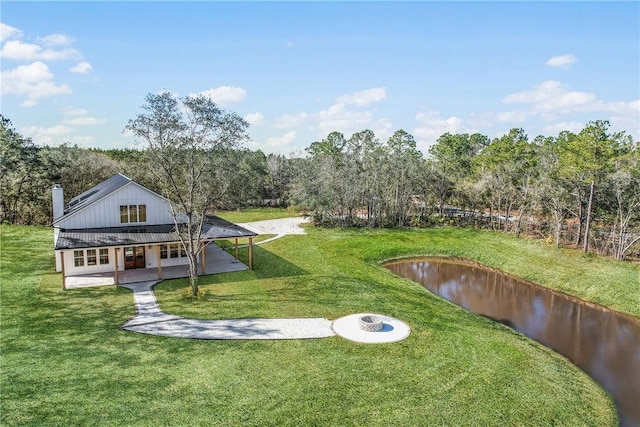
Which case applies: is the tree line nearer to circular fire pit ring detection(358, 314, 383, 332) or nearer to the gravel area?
the gravel area

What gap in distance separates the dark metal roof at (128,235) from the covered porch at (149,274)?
166cm

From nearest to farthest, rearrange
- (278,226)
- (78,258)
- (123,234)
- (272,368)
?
(272,368) → (123,234) → (78,258) → (278,226)

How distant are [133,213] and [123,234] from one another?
1675mm

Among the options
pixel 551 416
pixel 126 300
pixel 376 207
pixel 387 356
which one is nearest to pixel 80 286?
pixel 126 300

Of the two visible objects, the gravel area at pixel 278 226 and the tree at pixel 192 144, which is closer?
the tree at pixel 192 144

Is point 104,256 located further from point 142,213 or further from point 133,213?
point 142,213

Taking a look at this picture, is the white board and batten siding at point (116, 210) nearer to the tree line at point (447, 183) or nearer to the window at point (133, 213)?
the window at point (133, 213)

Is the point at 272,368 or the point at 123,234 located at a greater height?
the point at 123,234

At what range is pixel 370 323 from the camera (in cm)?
1395

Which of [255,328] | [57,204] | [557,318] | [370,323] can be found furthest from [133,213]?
[557,318]

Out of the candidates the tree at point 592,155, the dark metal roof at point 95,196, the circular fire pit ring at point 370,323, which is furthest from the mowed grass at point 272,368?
the tree at point 592,155

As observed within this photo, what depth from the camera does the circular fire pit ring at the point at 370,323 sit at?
13.9 m

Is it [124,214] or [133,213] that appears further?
[133,213]

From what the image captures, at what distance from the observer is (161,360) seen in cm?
1145
